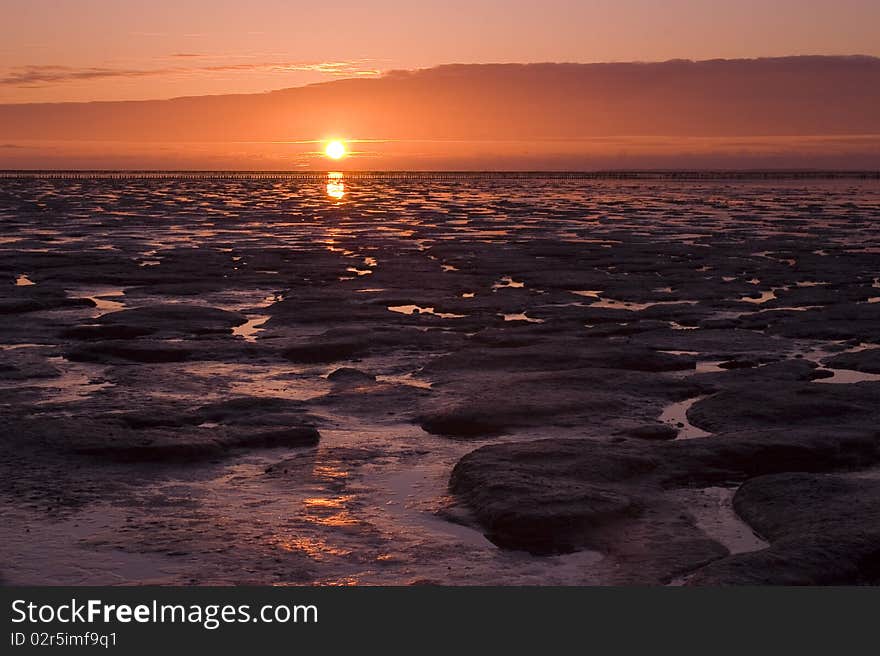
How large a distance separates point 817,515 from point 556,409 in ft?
11.8

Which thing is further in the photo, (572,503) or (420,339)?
(420,339)

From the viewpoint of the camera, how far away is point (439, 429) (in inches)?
404

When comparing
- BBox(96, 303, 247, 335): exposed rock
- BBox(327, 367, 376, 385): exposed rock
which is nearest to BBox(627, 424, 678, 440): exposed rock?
BBox(327, 367, 376, 385): exposed rock

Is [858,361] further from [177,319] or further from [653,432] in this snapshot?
[177,319]

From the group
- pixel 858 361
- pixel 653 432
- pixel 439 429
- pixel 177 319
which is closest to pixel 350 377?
pixel 439 429

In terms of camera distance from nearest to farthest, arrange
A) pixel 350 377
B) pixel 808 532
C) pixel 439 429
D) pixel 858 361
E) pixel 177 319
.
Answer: pixel 808 532, pixel 439 429, pixel 350 377, pixel 858 361, pixel 177 319

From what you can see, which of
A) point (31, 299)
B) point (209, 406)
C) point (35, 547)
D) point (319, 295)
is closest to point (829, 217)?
A: point (319, 295)

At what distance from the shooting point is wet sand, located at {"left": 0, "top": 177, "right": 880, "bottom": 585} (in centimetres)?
697

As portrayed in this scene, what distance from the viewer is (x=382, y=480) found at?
8602mm

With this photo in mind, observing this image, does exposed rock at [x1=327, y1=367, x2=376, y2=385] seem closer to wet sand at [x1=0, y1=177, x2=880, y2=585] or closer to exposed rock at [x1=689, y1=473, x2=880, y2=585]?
wet sand at [x1=0, y1=177, x2=880, y2=585]

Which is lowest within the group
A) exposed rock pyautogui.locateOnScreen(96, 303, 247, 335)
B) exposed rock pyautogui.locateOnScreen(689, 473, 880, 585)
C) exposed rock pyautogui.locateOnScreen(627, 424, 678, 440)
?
exposed rock pyautogui.locateOnScreen(96, 303, 247, 335)

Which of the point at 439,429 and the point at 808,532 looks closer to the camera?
the point at 808,532

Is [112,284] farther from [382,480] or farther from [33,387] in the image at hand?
[382,480]

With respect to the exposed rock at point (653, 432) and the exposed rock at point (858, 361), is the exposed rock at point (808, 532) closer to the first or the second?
the exposed rock at point (653, 432)
